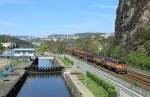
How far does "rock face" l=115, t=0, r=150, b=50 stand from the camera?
105562 millimetres

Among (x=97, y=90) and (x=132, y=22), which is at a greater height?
(x=132, y=22)

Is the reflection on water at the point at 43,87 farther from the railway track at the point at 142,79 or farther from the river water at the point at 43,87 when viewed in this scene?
the railway track at the point at 142,79

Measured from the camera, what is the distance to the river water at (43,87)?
208 feet

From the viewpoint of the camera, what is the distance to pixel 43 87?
74.7 meters

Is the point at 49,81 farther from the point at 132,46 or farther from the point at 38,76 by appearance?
the point at 132,46

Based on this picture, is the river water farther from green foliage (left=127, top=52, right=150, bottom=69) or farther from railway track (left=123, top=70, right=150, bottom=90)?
green foliage (left=127, top=52, right=150, bottom=69)

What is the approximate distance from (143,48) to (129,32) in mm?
19177

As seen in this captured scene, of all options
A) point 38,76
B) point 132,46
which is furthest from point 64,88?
point 132,46

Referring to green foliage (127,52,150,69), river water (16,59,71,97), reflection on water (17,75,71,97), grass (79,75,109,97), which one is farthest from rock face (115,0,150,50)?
grass (79,75,109,97)

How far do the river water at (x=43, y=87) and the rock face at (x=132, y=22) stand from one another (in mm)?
24284

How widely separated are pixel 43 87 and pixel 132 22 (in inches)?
1901

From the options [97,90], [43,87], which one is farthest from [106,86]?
[43,87]

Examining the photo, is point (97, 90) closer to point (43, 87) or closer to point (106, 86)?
point (106, 86)

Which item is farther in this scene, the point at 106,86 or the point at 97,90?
the point at 97,90
